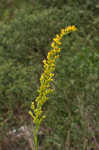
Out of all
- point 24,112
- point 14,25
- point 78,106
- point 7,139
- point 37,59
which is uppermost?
point 14,25

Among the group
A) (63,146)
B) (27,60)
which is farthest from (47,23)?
(63,146)

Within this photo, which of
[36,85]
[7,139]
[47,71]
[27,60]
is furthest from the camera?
[27,60]

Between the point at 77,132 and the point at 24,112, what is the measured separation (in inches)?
33.3

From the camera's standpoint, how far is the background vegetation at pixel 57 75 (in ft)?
8.48

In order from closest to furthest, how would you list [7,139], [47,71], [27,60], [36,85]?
[47,71] → [36,85] → [7,139] → [27,60]

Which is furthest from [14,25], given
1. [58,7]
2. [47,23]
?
[58,7]

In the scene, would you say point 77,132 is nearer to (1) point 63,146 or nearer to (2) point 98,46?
(1) point 63,146

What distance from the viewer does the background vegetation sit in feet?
8.48

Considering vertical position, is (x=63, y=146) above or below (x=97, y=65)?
below

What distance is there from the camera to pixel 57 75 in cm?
280

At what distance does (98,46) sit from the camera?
311cm

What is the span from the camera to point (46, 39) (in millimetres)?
3320

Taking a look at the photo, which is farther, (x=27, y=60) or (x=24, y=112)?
(x=27, y=60)

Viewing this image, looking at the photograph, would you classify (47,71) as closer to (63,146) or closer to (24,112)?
(63,146)
